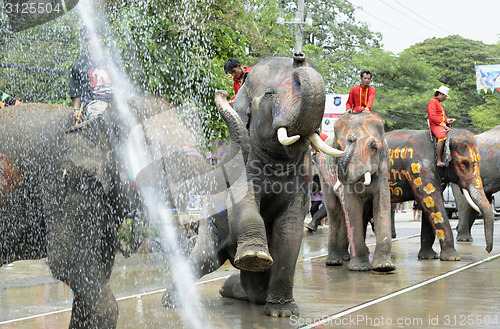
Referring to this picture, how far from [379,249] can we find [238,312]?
2945mm

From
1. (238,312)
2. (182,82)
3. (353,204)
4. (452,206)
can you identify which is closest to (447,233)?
(353,204)

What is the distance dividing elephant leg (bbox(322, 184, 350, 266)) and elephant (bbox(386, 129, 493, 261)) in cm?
116

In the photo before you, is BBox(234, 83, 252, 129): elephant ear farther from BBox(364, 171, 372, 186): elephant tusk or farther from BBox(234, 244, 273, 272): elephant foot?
BBox(364, 171, 372, 186): elephant tusk

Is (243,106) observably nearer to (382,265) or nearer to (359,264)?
(382,265)

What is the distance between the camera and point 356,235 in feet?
28.3

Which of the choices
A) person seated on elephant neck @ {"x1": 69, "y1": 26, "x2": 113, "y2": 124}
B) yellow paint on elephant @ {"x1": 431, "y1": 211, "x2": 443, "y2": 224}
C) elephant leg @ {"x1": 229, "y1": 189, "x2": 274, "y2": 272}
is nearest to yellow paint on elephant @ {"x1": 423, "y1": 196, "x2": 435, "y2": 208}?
yellow paint on elephant @ {"x1": 431, "y1": 211, "x2": 443, "y2": 224}

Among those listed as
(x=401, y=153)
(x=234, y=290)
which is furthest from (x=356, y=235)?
(x=234, y=290)

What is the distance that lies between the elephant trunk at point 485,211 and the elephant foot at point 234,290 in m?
4.14

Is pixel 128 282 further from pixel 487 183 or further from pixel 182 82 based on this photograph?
pixel 487 183

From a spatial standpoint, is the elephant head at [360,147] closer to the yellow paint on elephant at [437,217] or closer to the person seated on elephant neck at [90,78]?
the yellow paint on elephant at [437,217]

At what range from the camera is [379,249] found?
812 centimetres

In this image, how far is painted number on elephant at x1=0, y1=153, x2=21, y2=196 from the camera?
404cm

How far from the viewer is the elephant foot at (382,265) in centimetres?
786

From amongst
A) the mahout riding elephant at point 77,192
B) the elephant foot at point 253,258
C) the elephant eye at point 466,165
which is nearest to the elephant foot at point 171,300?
the elephant foot at point 253,258
